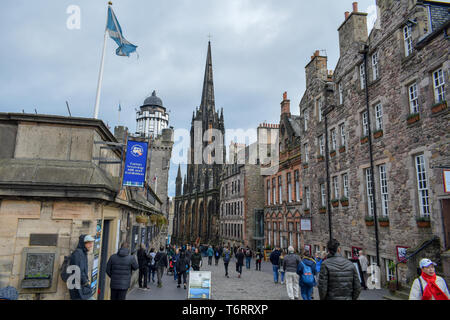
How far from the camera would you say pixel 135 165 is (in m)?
7.86

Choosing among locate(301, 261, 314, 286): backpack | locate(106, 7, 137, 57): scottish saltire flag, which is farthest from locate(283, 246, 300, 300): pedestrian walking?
locate(106, 7, 137, 57): scottish saltire flag

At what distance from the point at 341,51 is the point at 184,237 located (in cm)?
6338

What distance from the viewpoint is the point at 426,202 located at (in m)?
11.7

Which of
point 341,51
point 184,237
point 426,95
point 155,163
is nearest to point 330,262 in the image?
point 426,95

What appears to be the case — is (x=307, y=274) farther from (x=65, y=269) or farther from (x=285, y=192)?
(x=285, y=192)

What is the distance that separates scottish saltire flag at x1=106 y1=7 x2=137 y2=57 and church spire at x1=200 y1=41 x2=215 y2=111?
78.0 meters

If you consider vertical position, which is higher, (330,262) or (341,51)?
(341,51)

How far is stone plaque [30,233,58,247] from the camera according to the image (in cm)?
620

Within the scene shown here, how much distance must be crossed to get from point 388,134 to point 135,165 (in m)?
11.8

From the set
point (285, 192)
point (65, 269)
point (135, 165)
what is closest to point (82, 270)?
point (65, 269)

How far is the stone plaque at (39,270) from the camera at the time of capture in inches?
238

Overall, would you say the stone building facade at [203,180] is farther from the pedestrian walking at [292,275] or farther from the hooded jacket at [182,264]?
the pedestrian walking at [292,275]

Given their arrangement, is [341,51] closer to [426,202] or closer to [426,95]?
[426,95]

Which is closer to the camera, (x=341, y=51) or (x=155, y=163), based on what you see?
(x=341, y=51)
